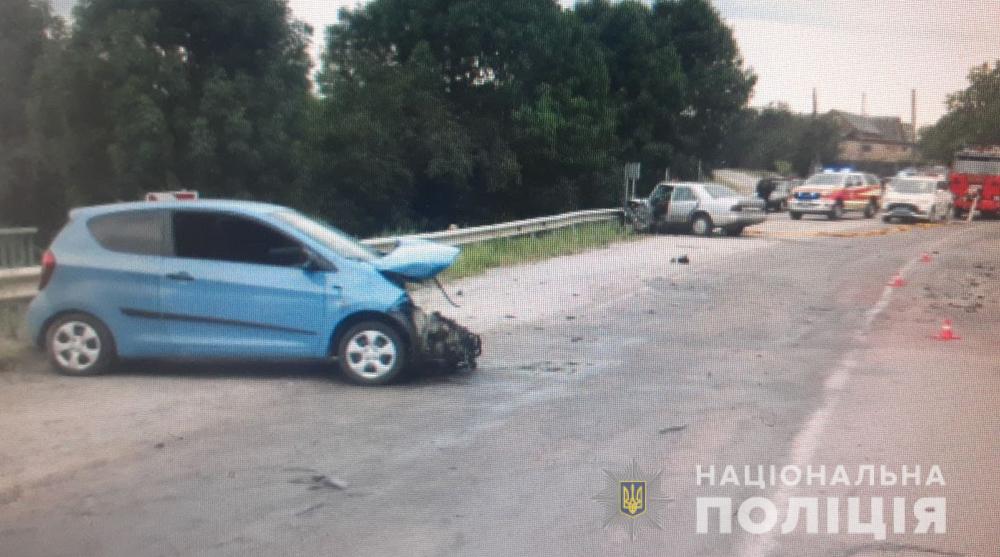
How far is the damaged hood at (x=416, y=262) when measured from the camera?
27.9 feet

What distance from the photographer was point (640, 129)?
154 feet

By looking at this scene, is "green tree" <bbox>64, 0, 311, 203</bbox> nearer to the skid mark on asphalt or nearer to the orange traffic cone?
the skid mark on asphalt

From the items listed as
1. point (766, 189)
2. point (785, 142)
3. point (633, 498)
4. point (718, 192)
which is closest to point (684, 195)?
point (718, 192)

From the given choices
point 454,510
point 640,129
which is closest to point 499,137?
point 640,129

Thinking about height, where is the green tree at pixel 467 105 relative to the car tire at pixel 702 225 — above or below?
above

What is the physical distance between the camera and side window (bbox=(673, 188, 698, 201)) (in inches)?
1069

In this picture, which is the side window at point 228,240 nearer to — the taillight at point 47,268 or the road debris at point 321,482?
the taillight at point 47,268

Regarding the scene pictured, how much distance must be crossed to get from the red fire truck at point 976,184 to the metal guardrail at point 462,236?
12.5 metres

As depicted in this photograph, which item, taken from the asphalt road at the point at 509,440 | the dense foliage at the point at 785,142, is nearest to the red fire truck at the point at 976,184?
the dense foliage at the point at 785,142

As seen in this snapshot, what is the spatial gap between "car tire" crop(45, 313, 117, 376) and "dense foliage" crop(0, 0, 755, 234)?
39.1 ft

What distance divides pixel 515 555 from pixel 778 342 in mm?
7012

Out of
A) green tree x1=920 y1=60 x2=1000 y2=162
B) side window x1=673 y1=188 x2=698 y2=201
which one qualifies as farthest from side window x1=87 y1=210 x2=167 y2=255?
side window x1=673 y1=188 x2=698 y2=201

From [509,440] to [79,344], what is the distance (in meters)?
4.04

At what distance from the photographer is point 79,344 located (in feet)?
27.6
